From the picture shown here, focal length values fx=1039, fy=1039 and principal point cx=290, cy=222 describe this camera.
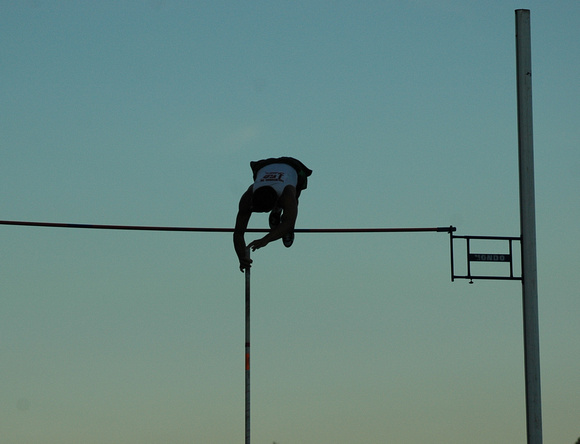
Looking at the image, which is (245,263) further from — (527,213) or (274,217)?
(527,213)

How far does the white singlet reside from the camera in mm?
14109

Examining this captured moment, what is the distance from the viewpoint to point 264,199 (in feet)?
46.6

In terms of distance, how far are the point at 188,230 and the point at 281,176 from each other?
2.07m

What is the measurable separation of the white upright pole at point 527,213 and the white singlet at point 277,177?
3.09 meters

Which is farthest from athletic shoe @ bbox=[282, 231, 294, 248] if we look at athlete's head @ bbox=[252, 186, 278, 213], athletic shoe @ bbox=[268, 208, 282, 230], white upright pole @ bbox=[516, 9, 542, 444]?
white upright pole @ bbox=[516, 9, 542, 444]

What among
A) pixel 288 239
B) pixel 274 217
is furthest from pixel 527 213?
pixel 274 217

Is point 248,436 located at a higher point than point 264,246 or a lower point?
lower

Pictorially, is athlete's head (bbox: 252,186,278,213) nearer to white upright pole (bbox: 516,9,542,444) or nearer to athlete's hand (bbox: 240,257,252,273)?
athlete's hand (bbox: 240,257,252,273)

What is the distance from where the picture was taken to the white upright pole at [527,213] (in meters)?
13.2

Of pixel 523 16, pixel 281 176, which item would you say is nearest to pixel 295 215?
pixel 281 176

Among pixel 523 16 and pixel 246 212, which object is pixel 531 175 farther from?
pixel 246 212

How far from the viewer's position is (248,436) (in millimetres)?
14023

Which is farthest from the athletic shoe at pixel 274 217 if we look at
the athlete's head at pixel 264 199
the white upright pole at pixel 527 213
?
the white upright pole at pixel 527 213

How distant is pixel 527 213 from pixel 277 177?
3371mm
